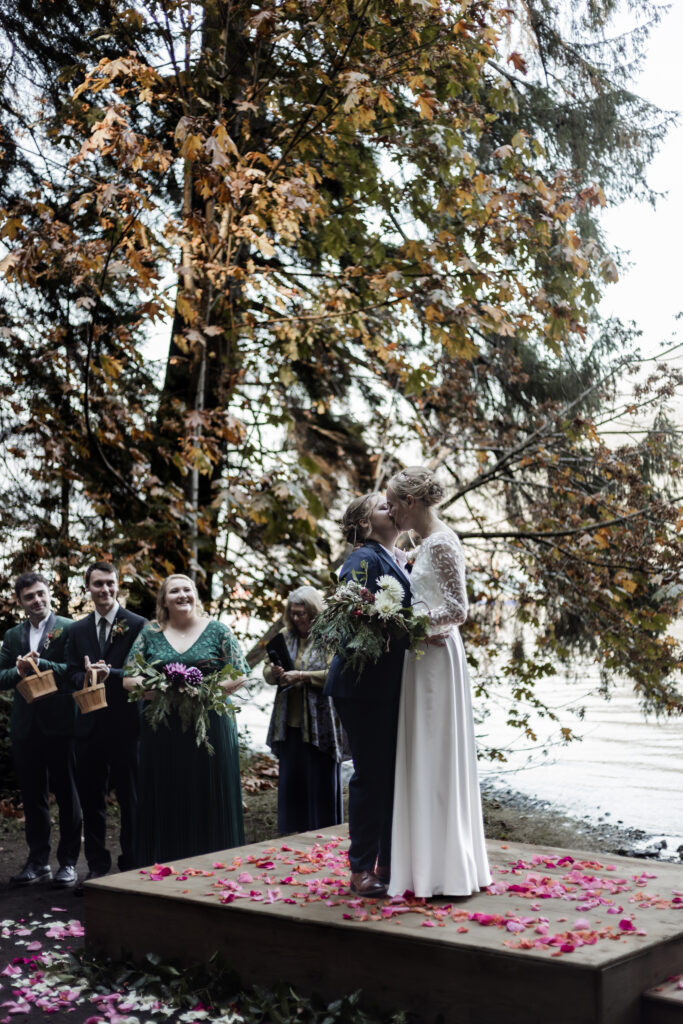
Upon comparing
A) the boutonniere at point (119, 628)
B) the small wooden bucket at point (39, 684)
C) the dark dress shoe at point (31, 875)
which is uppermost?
the boutonniere at point (119, 628)

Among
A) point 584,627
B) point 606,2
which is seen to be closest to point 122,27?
point 606,2

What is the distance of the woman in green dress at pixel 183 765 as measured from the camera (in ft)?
19.2

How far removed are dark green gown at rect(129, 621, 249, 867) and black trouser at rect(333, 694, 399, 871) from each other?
1482 mm

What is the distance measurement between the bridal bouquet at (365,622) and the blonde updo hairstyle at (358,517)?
0.75 ft

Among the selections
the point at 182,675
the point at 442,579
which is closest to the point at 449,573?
the point at 442,579

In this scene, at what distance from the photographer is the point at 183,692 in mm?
5750

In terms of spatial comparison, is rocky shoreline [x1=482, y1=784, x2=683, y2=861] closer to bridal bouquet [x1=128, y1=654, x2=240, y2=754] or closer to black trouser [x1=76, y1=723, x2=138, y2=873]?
black trouser [x1=76, y1=723, x2=138, y2=873]

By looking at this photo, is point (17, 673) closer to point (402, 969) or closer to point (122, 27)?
point (402, 969)

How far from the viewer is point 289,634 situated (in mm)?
6633

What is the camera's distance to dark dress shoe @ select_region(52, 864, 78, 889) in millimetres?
6477

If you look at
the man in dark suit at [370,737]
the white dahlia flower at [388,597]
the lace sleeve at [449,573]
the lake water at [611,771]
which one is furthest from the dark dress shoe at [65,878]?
the lace sleeve at [449,573]

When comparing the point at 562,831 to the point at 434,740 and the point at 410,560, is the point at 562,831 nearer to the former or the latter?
the point at 410,560

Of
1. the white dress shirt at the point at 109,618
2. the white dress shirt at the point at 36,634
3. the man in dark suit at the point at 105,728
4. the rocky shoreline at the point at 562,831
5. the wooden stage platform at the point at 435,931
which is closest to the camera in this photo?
the wooden stage platform at the point at 435,931

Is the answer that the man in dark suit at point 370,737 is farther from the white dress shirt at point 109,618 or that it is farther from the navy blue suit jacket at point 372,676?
the white dress shirt at point 109,618
